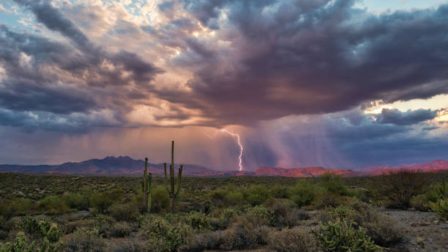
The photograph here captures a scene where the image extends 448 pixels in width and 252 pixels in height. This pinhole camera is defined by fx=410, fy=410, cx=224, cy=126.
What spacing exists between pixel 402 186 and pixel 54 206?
27031 mm

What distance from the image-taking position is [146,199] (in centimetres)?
3125

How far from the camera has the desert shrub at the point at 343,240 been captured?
1061 centimetres

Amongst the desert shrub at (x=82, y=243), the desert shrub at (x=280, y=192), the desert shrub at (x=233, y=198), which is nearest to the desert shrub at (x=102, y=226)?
the desert shrub at (x=82, y=243)

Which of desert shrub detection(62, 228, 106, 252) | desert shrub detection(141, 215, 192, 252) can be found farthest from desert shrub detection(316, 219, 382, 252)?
desert shrub detection(62, 228, 106, 252)

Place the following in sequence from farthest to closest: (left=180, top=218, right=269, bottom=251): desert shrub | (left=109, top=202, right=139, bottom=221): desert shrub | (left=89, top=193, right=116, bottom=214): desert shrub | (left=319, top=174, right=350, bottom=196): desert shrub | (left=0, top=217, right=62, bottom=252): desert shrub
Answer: (left=319, top=174, right=350, bottom=196): desert shrub < (left=89, top=193, right=116, bottom=214): desert shrub < (left=109, top=202, right=139, bottom=221): desert shrub < (left=180, top=218, right=269, bottom=251): desert shrub < (left=0, top=217, right=62, bottom=252): desert shrub

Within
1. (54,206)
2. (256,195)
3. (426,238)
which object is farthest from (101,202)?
(426,238)

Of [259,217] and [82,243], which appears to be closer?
[82,243]

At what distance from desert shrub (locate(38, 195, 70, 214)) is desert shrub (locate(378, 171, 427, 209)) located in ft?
80.5

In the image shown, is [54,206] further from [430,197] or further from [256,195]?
[430,197]

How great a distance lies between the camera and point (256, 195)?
36.6 metres

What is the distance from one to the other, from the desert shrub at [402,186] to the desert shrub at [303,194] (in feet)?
19.5

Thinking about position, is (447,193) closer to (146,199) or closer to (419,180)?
(419,180)

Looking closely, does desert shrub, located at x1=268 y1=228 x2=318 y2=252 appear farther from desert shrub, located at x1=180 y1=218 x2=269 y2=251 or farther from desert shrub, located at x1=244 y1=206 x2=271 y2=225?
desert shrub, located at x1=244 y1=206 x2=271 y2=225

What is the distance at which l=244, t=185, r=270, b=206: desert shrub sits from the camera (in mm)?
35891
